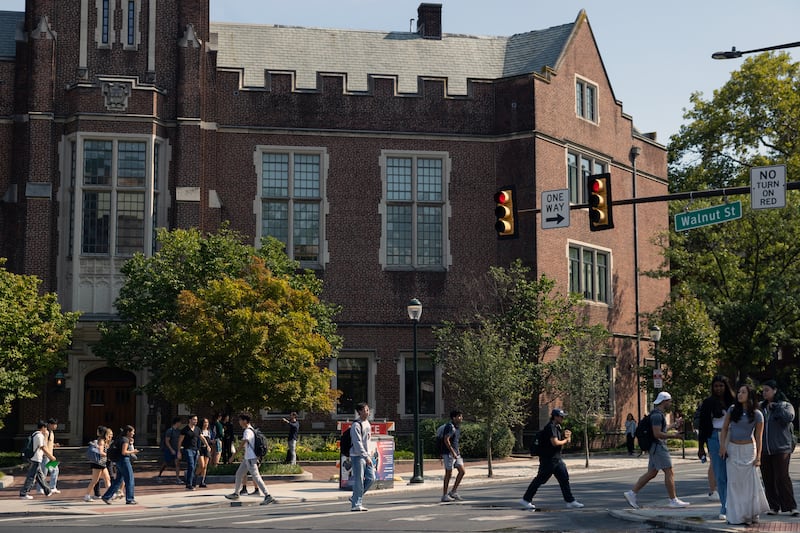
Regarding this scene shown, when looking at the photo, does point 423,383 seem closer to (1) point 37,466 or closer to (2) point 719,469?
(1) point 37,466

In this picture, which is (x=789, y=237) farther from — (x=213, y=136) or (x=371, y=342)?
(x=213, y=136)

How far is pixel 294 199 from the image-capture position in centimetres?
3747

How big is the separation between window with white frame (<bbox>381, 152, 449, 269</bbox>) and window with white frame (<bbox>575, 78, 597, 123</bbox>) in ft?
20.0

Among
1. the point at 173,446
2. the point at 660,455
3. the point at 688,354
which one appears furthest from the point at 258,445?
the point at 688,354

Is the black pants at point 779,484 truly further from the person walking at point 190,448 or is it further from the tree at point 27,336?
the tree at point 27,336

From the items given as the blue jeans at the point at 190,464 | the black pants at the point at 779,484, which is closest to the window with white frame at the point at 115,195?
the blue jeans at the point at 190,464

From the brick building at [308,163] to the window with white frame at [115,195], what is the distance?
63 mm

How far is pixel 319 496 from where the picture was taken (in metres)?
22.8

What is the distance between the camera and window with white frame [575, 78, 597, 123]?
4112cm

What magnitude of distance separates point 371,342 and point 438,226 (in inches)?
187

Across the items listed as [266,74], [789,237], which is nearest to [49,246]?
[266,74]

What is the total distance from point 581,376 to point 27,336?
16.0m

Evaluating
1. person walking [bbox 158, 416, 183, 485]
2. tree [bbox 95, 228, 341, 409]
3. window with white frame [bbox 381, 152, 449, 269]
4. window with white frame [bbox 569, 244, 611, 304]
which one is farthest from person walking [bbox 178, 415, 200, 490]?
window with white frame [bbox 569, 244, 611, 304]

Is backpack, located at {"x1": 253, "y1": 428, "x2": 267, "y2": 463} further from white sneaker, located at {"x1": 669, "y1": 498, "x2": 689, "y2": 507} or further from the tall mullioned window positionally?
the tall mullioned window
